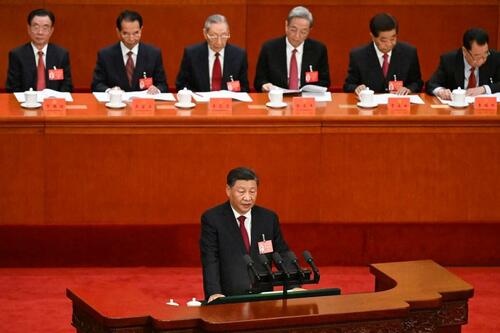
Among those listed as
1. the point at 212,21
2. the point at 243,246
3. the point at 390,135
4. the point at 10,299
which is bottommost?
the point at 10,299

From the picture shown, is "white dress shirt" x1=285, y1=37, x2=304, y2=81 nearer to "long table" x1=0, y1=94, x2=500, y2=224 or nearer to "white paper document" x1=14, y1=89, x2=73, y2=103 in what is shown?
"long table" x1=0, y1=94, x2=500, y2=224

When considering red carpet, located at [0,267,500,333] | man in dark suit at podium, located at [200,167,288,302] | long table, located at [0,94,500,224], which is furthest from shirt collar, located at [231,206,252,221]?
long table, located at [0,94,500,224]

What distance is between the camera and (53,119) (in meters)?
6.35

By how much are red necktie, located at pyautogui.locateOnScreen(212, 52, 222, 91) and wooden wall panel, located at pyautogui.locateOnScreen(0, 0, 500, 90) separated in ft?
6.43

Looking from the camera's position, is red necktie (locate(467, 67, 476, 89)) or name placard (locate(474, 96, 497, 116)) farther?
red necktie (locate(467, 67, 476, 89))

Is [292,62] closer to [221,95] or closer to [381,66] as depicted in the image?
[381,66]

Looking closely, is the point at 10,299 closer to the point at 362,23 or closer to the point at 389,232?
the point at 389,232

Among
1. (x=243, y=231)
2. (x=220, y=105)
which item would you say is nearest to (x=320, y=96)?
(x=220, y=105)

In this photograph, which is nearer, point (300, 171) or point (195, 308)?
point (195, 308)

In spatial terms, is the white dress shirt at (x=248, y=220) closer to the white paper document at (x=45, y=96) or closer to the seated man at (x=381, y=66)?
the white paper document at (x=45, y=96)

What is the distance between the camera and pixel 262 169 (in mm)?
6504

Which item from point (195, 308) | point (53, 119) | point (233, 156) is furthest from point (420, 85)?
point (195, 308)

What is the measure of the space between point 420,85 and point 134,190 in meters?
2.22

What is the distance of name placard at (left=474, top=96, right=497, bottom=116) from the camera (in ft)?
22.0
